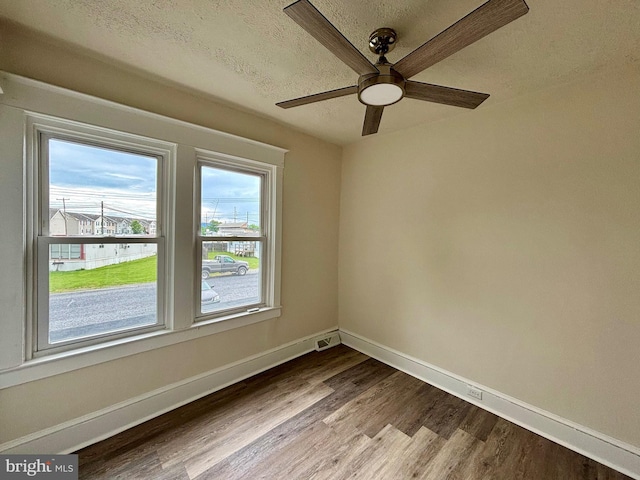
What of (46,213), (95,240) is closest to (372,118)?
(95,240)

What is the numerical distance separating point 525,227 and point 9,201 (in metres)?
3.37

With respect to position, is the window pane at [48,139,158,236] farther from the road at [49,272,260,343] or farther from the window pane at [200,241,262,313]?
the window pane at [200,241,262,313]

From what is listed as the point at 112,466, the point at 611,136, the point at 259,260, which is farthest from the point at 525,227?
the point at 112,466

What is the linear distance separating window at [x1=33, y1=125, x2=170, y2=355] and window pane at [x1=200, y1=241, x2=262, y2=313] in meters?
0.37

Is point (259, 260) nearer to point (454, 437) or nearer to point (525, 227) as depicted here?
point (454, 437)

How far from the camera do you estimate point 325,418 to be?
2018mm

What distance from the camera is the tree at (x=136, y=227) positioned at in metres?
1.96

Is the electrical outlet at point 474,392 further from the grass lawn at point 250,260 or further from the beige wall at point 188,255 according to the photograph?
the grass lawn at point 250,260

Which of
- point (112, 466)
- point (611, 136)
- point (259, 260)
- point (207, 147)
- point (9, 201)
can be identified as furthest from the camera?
point (259, 260)

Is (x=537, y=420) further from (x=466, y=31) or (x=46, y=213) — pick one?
(x=46, y=213)

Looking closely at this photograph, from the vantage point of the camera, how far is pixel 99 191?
1.82 metres

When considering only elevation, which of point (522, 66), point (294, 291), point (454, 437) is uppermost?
point (522, 66)

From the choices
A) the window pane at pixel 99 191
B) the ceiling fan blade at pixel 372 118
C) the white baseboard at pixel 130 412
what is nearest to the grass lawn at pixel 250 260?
the window pane at pixel 99 191

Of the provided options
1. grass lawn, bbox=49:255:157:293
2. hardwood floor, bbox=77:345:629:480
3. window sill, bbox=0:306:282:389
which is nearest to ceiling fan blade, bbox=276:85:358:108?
grass lawn, bbox=49:255:157:293
